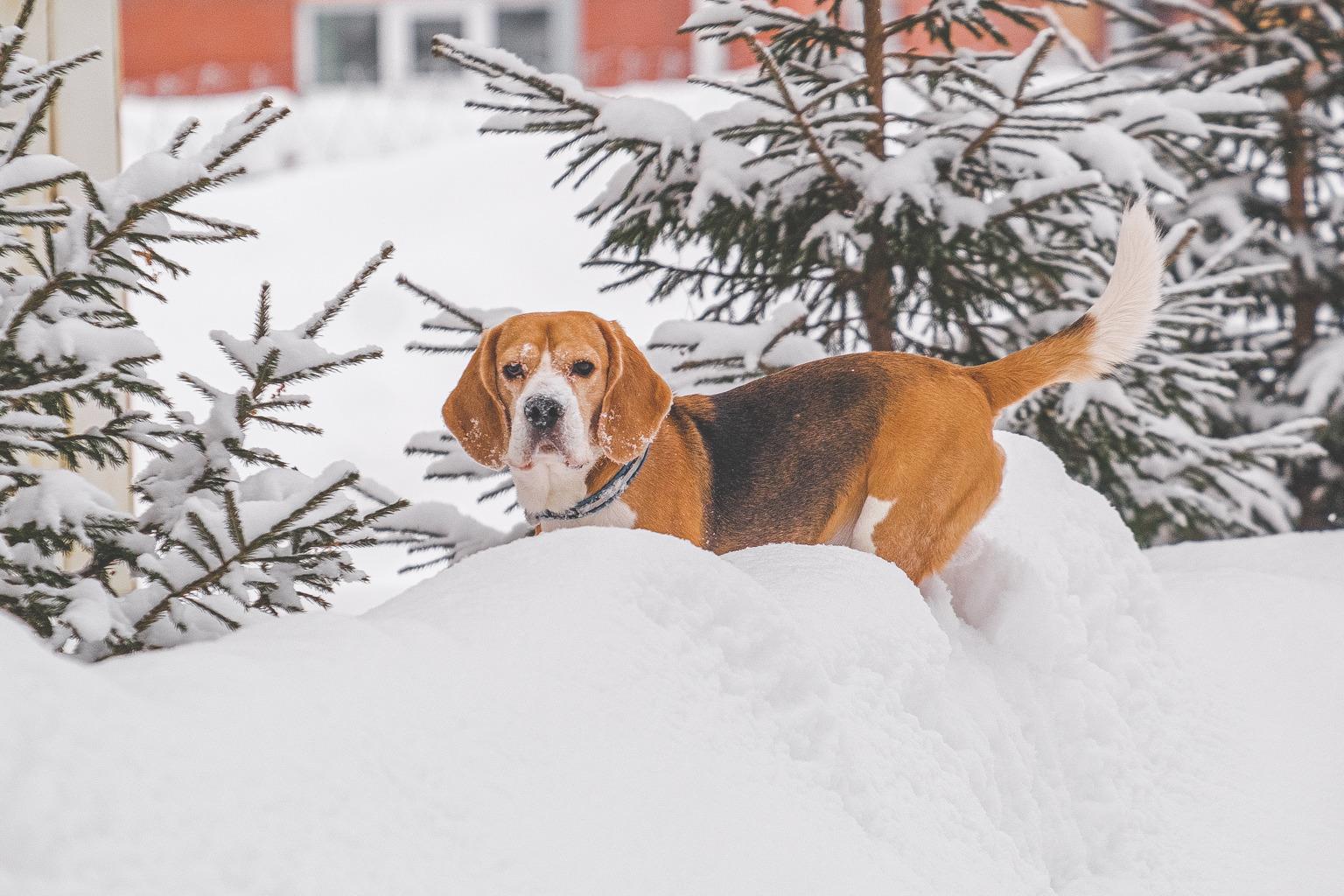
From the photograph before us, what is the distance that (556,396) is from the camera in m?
2.75

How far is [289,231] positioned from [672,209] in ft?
39.8

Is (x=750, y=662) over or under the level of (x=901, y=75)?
under

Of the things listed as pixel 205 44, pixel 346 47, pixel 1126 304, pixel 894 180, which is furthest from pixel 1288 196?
pixel 205 44

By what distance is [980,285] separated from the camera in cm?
415

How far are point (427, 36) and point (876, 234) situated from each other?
55.8 feet

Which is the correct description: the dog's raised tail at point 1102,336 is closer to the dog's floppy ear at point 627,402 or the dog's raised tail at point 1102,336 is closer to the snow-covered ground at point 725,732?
the snow-covered ground at point 725,732

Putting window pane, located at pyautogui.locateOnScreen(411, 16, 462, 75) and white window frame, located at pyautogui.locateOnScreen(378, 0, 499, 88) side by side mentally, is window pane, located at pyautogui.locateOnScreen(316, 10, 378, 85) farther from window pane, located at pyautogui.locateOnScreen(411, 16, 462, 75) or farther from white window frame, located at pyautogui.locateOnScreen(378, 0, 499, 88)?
window pane, located at pyautogui.locateOnScreen(411, 16, 462, 75)

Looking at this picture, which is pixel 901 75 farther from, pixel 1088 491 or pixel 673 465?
pixel 673 465

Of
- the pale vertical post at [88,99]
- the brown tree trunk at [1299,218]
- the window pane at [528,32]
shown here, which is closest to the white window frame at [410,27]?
the window pane at [528,32]

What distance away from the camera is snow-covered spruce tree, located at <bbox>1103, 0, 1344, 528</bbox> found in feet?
18.7

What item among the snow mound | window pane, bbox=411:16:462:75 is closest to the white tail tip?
the snow mound

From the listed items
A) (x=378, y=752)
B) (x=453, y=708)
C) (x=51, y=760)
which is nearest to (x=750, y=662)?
(x=453, y=708)

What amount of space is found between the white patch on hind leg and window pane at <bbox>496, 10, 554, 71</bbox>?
17.2 metres

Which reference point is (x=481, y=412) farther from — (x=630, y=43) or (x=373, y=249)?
(x=630, y=43)
